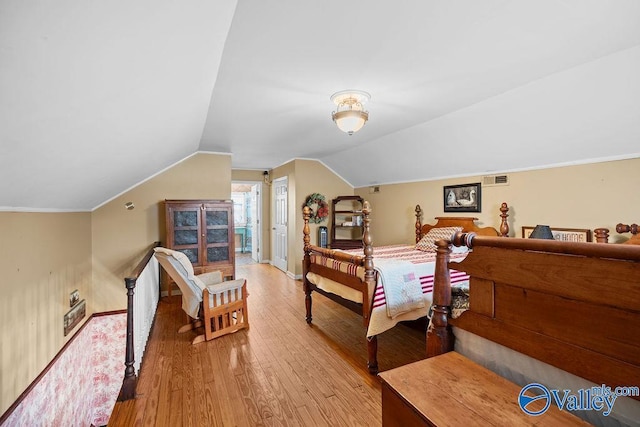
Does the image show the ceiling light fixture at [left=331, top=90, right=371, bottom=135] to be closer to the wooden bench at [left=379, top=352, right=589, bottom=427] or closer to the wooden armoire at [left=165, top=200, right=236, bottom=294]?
the wooden bench at [left=379, top=352, right=589, bottom=427]

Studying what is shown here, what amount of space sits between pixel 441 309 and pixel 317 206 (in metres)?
4.22

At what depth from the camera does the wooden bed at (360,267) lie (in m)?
2.42

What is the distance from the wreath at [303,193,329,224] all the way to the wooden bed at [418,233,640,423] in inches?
166

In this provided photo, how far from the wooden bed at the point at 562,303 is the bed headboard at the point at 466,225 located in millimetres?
2471

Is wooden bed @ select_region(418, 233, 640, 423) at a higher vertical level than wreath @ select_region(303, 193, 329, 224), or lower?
lower

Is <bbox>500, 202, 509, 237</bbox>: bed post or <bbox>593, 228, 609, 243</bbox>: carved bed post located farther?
<bbox>500, 202, 509, 237</bbox>: bed post

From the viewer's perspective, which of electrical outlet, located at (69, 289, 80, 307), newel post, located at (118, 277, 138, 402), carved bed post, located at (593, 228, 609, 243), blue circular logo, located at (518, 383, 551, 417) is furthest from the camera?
electrical outlet, located at (69, 289, 80, 307)

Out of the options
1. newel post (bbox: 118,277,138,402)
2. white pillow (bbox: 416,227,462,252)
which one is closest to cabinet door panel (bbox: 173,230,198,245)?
newel post (bbox: 118,277,138,402)

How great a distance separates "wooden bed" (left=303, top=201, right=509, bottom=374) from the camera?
242 cm

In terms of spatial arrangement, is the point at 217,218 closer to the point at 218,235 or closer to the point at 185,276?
the point at 218,235

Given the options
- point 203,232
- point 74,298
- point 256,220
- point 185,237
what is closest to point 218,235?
point 203,232

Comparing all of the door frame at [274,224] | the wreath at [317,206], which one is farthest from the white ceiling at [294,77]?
the door frame at [274,224]

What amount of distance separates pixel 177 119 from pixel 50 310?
212cm

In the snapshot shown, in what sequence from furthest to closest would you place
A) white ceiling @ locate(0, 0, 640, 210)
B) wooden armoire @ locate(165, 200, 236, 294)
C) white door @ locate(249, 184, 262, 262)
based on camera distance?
1. white door @ locate(249, 184, 262, 262)
2. wooden armoire @ locate(165, 200, 236, 294)
3. white ceiling @ locate(0, 0, 640, 210)
